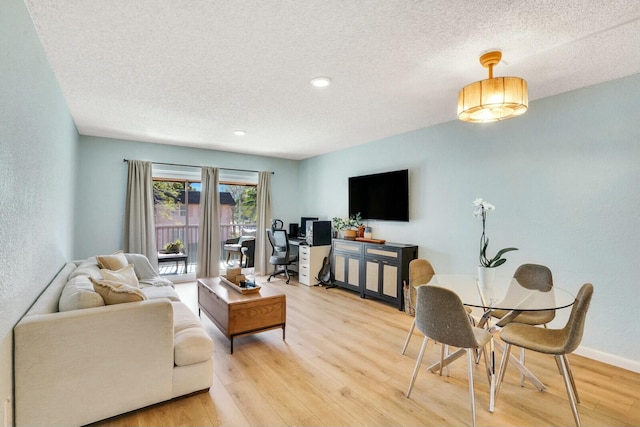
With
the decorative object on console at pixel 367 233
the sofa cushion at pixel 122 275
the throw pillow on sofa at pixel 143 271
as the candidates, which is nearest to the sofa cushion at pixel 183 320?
the sofa cushion at pixel 122 275

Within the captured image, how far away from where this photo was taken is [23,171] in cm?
180

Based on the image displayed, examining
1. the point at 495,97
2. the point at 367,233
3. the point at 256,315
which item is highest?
the point at 495,97

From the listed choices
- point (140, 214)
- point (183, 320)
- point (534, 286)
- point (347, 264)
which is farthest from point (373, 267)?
point (140, 214)

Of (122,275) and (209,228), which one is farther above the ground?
(209,228)

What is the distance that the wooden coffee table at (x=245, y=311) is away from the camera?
2891 mm

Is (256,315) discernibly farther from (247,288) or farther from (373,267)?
(373,267)

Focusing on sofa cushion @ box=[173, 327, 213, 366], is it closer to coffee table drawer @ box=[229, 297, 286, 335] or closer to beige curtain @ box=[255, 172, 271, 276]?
coffee table drawer @ box=[229, 297, 286, 335]

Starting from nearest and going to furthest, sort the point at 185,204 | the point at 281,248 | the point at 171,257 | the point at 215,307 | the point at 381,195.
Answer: the point at 215,307 < the point at 381,195 < the point at 171,257 < the point at 281,248 < the point at 185,204

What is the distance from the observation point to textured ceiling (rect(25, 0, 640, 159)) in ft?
5.88

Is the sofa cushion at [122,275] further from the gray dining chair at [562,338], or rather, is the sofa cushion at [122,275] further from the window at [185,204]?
the gray dining chair at [562,338]

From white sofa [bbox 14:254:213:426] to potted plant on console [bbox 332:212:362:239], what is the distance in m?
3.32

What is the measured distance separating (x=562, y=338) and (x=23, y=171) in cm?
357

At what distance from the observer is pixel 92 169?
4859 millimetres

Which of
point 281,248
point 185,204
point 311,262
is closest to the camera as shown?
point 311,262
